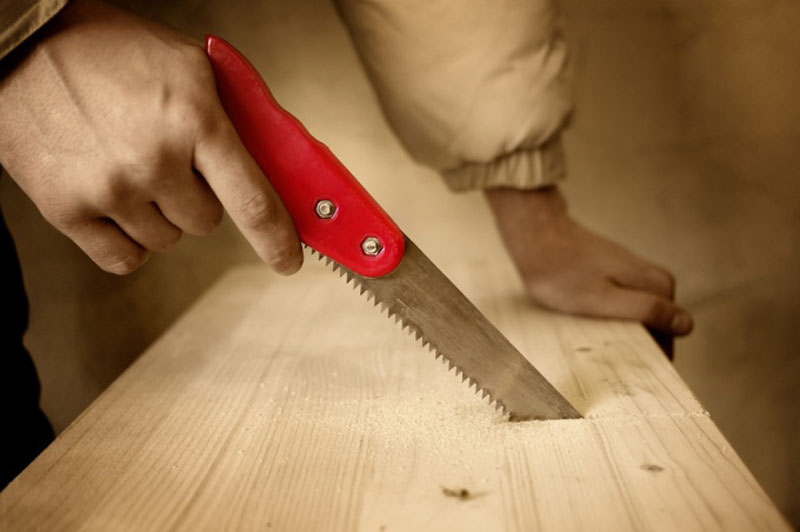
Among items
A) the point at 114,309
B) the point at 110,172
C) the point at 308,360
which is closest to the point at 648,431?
the point at 308,360

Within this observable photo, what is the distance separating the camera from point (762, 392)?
4.90 feet

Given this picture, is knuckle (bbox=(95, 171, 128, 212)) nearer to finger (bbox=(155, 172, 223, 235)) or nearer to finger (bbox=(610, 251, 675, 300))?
finger (bbox=(155, 172, 223, 235))

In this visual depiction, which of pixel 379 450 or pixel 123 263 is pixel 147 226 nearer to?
pixel 123 263

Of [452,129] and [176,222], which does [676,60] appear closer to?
[452,129]

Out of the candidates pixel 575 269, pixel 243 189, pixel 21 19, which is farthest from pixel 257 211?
pixel 575 269

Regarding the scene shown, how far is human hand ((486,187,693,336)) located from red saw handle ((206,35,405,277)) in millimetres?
385

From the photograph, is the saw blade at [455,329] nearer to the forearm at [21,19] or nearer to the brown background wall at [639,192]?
the forearm at [21,19]

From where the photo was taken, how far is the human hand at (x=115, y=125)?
63cm

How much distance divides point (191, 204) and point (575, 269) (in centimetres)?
55

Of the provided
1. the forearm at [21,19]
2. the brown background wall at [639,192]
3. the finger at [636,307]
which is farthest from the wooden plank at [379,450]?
the brown background wall at [639,192]

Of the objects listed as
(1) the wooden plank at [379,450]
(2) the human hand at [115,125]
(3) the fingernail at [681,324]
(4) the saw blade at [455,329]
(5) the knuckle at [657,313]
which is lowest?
(3) the fingernail at [681,324]

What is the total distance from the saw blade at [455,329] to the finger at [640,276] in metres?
0.37

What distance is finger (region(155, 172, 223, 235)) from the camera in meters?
0.67

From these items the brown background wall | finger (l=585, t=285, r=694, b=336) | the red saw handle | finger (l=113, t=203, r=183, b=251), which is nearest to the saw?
the red saw handle
